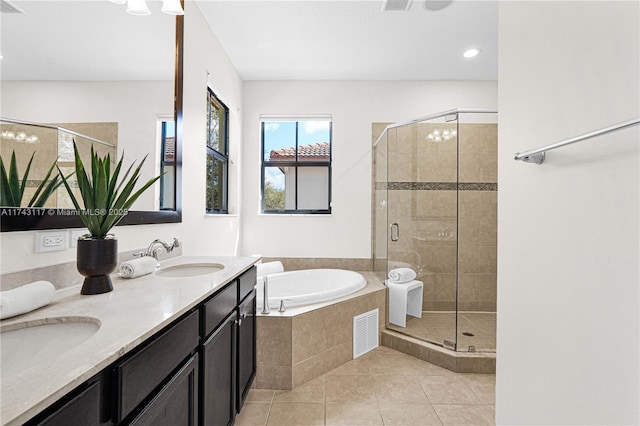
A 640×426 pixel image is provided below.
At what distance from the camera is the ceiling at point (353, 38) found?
2.22 metres

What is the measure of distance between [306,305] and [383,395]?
30.7 inches

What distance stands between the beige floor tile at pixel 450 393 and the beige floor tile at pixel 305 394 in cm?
72

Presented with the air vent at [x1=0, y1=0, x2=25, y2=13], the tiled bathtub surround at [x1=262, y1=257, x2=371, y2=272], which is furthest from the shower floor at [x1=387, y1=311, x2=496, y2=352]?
the air vent at [x1=0, y1=0, x2=25, y2=13]

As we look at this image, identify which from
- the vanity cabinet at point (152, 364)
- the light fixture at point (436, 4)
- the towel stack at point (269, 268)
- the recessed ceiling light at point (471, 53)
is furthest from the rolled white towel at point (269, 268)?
the recessed ceiling light at point (471, 53)

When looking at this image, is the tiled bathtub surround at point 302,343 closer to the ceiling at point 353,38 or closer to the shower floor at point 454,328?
the shower floor at point 454,328

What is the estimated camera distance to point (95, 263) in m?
1.04

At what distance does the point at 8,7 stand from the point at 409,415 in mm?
2537

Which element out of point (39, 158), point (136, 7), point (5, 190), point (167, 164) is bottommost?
point (5, 190)

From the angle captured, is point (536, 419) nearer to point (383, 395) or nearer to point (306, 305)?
point (383, 395)

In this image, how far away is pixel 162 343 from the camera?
827 mm

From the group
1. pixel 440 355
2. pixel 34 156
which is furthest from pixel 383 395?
pixel 34 156

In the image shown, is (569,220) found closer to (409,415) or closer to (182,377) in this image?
(182,377)

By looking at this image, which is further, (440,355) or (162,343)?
(440,355)

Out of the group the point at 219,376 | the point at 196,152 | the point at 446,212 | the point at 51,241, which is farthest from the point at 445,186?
the point at 51,241
